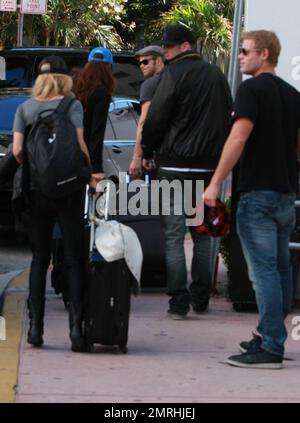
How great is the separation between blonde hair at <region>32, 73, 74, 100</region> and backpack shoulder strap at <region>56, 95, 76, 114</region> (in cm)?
6

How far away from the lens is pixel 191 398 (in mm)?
5730

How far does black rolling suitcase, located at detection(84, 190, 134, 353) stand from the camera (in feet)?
21.5

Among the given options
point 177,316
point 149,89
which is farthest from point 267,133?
point 149,89

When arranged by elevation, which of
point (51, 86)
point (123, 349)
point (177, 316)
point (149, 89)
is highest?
point (51, 86)

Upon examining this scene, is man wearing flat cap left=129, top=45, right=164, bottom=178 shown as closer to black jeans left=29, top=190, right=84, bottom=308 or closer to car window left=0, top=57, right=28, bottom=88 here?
black jeans left=29, top=190, right=84, bottom=308

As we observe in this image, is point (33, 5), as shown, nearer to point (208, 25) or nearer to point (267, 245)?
point (267, 245)

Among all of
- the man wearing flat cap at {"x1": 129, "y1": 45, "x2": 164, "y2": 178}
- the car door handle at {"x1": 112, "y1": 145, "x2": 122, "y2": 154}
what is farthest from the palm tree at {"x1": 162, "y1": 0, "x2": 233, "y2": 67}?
the man wearing flat cap at {"x1": 129, "y1": 45, "x2": 164, "y2": 178}

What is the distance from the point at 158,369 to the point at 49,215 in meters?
1.12

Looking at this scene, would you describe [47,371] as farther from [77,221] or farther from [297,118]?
[297,118]

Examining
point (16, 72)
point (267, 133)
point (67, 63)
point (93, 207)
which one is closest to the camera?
point (267, 133)

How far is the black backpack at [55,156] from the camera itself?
6.46 m

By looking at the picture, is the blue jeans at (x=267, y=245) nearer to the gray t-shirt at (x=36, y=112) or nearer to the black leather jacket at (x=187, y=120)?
the gray t-shirt at (x=36, y=112)

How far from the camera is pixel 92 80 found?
807cm

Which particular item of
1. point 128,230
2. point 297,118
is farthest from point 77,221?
point 297,118
